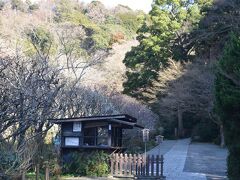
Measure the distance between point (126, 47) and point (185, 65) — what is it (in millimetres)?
16999

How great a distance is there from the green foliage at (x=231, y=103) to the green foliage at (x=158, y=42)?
3046cm

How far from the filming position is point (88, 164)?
15.3 meters

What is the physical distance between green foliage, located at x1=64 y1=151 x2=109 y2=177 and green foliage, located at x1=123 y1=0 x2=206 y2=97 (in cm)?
2715

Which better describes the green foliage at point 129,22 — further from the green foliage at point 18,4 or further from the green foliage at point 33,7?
the green foliage at point 18,4

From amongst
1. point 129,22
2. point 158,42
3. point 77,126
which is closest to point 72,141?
point 77,126

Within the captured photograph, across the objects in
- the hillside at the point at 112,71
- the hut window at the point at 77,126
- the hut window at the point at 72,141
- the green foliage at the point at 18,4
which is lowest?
the hut window at the point at 72,141

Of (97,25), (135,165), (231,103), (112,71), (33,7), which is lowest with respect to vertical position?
(135,165)

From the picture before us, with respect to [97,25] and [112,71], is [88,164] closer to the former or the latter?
[112,71]

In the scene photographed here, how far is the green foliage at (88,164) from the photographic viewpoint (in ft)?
50.0

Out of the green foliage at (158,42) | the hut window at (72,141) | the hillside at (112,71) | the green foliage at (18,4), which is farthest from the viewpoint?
the green foliage at (18,4)

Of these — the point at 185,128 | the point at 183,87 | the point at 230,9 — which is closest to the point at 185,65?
the point at 183,87

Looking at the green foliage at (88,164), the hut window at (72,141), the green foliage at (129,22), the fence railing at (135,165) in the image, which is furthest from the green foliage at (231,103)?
the green foliage at (129,22)

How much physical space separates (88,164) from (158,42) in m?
29.3

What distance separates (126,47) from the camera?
179 ft
